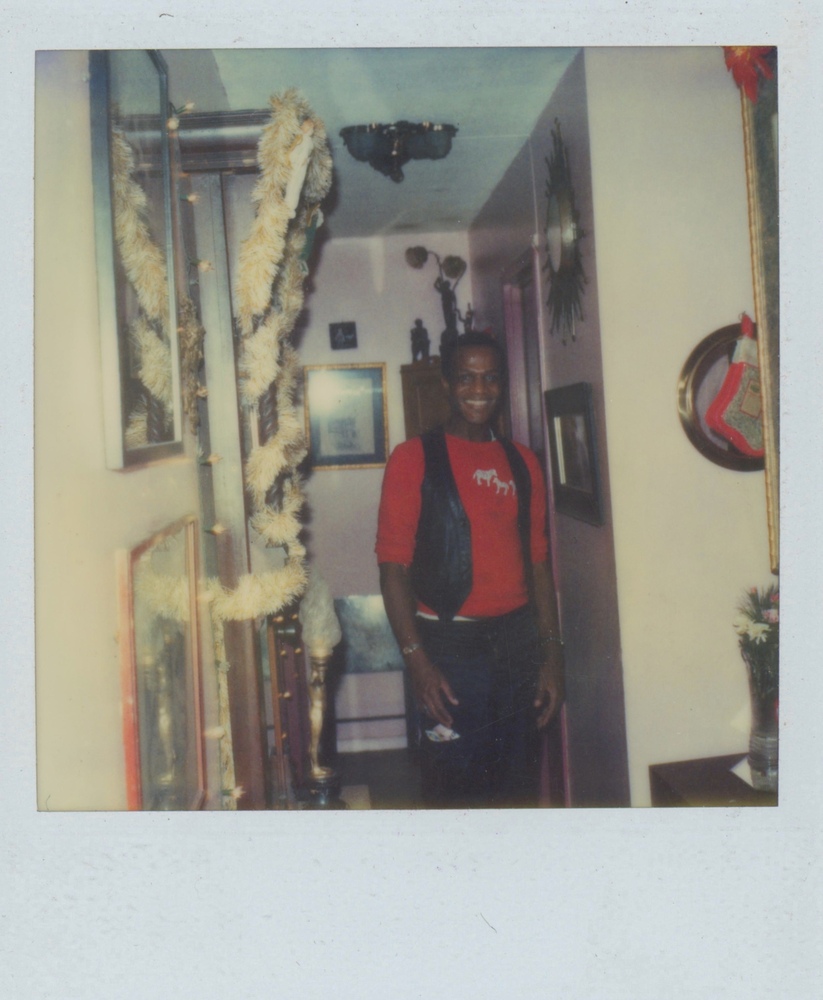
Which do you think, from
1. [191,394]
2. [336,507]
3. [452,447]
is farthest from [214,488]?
[336,507]

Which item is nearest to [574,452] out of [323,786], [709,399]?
[709,399]

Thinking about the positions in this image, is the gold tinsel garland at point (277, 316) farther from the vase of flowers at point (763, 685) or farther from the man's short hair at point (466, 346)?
the vase of flowers at point (763, 685)

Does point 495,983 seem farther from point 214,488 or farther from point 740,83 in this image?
point 740,83

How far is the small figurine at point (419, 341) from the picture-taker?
3104 mm

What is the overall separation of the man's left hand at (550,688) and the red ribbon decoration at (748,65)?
1252mm

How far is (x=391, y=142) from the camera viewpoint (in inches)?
73.1

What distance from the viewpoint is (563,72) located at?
165 centimetres

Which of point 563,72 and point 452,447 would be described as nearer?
point 563,72

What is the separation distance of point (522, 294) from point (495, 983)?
218cm

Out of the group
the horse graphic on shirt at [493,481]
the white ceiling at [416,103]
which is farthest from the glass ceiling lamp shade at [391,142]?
the horse graphic on shirt at [493,481]

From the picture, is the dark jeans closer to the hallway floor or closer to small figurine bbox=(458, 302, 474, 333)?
the hallway floor

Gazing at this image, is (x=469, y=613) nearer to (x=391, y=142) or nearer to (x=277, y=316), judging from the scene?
(x=277, y=316)

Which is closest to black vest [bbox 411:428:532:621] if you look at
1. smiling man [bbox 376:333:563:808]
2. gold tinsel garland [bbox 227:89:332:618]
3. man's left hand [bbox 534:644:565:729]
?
smiling man [bbox 376:333:563:808]

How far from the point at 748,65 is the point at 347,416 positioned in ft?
7.26
